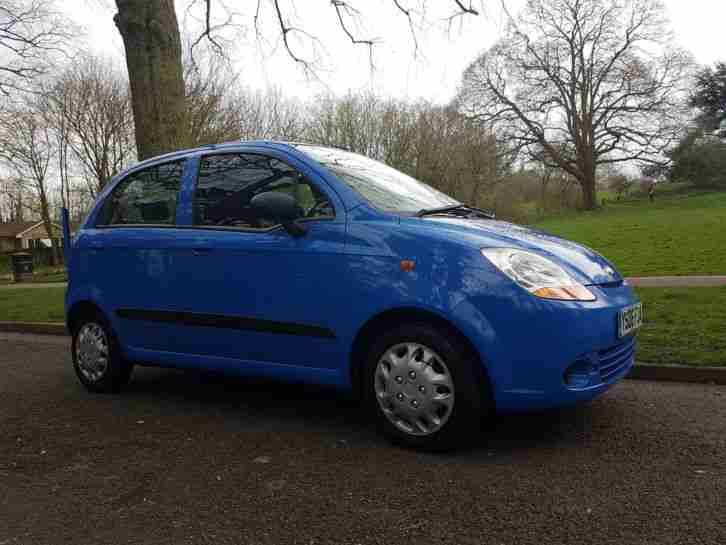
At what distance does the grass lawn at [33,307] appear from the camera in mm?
9609

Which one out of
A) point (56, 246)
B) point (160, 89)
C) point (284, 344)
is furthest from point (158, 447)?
point (56, 246)

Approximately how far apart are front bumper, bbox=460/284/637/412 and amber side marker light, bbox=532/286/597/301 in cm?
3

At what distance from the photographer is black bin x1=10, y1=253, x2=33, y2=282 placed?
23.5m

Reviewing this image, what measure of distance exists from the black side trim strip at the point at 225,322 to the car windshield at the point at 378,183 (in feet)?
2.66

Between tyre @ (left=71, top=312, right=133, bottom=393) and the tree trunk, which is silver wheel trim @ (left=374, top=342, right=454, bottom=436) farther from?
the tree trunk

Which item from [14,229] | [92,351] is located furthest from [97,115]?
[14,229]

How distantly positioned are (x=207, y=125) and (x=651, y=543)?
21159 mm

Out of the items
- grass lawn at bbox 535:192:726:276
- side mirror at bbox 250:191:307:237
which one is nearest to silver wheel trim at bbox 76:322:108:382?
A: side mirror at bbox 250:191:307:237

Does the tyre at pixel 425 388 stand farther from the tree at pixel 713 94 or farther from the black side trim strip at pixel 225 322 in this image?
the tree at pixel 713 94

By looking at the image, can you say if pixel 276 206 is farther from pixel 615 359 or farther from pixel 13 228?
pixel 13 228

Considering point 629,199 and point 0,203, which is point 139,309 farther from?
point 0,203

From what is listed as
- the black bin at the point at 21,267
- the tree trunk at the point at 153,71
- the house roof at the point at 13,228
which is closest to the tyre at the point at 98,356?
the tree trunk at the point at 153,71

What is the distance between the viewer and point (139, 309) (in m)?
4.43

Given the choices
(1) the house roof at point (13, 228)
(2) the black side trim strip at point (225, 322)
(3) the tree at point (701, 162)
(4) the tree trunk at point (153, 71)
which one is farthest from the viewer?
(1) the house roof at point (13, 228)
